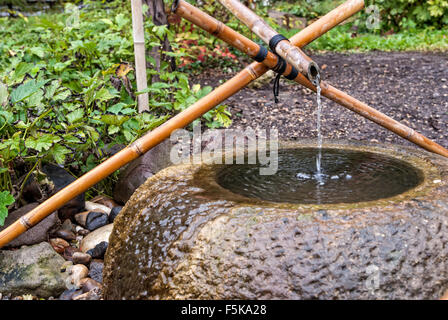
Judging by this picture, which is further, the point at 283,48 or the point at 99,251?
the point at 99,251

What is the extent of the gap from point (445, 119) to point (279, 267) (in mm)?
3532

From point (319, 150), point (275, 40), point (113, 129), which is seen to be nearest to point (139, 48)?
point (113, 129)

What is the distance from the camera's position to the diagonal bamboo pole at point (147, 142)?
204 centimetres

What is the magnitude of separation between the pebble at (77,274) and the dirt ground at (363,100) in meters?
1.85

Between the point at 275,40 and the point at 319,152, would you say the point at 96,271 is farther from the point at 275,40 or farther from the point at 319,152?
the point at 275,40

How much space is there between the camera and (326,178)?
2029 mm

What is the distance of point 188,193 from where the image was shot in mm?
1734

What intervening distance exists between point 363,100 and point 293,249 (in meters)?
3.73

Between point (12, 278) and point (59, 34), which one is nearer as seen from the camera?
point (12, 278)

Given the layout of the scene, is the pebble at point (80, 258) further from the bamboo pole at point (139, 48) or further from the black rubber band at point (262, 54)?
the black rubber band at point (262, 54)

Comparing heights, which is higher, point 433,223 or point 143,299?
point 433,223

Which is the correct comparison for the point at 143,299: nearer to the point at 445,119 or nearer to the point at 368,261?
the point at 368,261

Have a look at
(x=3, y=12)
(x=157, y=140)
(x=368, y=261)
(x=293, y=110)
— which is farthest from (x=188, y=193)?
(x=3, y=12)

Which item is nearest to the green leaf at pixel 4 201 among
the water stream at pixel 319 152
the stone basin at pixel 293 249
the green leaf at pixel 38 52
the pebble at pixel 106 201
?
the stone basin at pixel 293 249
